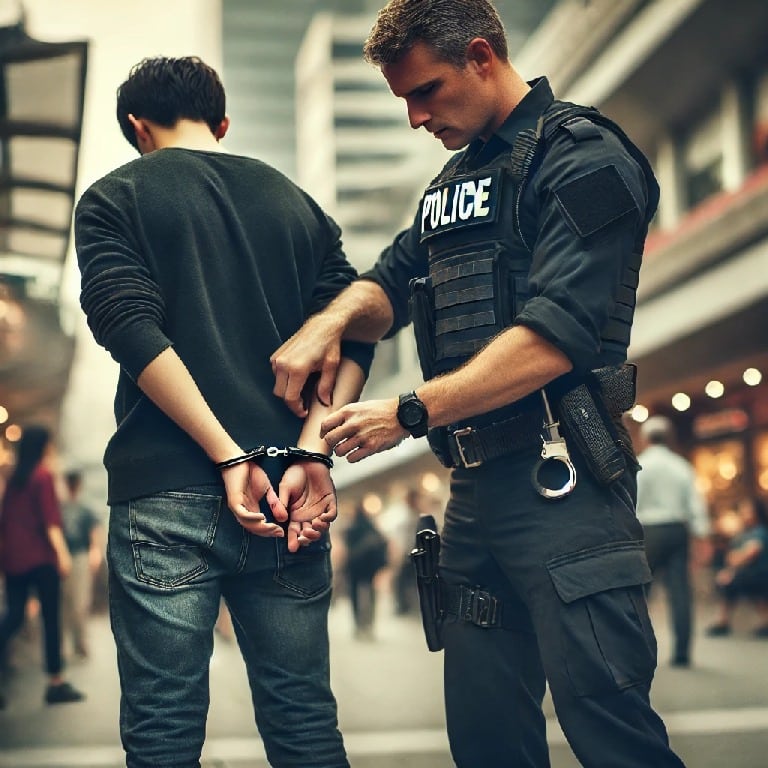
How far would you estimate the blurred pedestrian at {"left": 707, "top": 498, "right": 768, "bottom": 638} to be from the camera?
10.2 metres

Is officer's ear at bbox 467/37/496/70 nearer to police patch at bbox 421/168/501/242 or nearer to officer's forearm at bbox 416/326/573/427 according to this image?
police patch at bbox 421/168/501/242

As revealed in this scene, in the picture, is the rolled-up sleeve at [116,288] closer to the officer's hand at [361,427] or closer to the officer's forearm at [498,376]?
the officer's hand at [361,427]

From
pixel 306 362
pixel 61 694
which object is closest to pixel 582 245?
pixel 306 362

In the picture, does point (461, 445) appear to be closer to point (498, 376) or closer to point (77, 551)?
point (498, 376)

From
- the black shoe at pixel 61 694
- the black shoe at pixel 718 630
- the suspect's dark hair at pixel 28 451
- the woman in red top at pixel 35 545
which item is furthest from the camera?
the black shoe at pixel 718 630

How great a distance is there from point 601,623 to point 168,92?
1354 mm

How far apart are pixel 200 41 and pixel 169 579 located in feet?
36.0

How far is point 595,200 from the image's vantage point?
2.09 metres

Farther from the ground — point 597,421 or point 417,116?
point 417,116

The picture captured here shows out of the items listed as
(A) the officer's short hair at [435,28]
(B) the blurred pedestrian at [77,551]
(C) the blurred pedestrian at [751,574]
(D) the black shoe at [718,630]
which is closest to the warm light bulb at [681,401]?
(C) the blurred pedestrian at [751,574]

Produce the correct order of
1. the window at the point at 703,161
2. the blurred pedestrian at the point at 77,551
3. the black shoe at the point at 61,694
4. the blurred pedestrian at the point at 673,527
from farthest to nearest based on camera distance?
the window at the point at 703,161 → the blurred pedestrian at the point at 77,551 → the blurred pedestrian at the point at 673,527 → the black shoe at the point at 61,694

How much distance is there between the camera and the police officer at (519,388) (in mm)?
2100

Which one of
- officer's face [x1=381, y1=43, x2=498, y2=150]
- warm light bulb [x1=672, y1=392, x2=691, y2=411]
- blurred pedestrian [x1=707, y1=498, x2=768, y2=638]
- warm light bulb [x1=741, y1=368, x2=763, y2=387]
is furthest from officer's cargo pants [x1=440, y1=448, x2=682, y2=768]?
warm light bulb [x1=672, y1=392, x2=691, y2=411]

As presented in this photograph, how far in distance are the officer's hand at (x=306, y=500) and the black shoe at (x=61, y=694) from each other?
5.16 m
